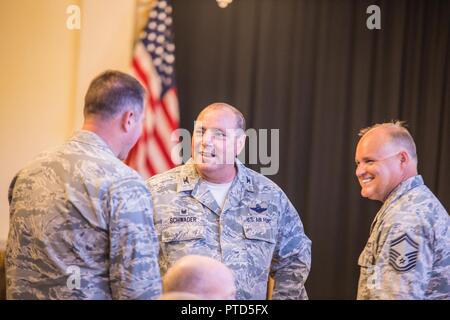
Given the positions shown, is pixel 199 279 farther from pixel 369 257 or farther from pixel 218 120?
pixel 218 120

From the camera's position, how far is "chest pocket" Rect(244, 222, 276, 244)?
3439mm

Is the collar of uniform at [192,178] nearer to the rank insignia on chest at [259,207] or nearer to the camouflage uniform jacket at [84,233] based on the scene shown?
the rank insignia on chest at [259,207]

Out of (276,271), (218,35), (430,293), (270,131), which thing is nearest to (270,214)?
(276,271)

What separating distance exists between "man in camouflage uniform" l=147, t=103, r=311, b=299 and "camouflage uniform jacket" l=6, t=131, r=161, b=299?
890mm

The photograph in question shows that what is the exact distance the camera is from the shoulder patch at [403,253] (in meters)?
2.77

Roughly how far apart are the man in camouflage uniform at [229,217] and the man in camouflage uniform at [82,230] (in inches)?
35.3

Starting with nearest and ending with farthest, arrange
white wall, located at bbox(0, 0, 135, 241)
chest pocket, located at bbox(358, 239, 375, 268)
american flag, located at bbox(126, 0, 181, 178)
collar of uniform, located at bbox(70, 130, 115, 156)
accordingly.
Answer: collar of uniform, located at bbox(70, 130, 115, 156) → chest pocket, located at bbox(358, 239, 375, 268) → american flag, located at bbox(126, 0, 181, 178) → white wall, located at bbox(0, 0, 135, 241)

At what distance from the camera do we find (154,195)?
351 centimetres

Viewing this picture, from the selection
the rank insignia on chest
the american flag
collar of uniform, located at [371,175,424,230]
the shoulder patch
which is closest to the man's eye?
the rank insignia on chest

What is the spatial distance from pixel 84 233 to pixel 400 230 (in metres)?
1.32

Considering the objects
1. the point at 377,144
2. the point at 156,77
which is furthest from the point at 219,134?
the point at 156,77

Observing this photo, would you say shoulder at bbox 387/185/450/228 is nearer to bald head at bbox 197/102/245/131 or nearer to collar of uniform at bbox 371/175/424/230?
collar of uniform at bbox 371/175/424/230

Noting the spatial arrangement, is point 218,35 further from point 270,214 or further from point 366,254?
point 366,254
